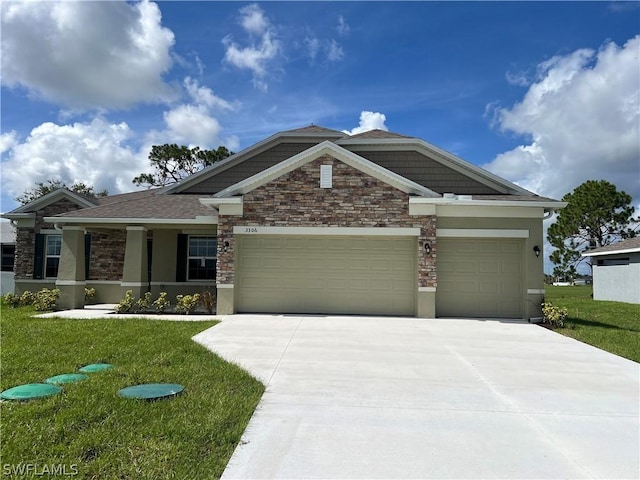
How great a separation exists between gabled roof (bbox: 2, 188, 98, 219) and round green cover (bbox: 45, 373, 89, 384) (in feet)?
39.4

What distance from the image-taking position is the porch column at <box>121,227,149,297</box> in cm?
1336

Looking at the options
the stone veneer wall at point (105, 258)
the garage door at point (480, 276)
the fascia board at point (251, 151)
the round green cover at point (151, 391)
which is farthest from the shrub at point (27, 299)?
the garage door at point (480, 276)

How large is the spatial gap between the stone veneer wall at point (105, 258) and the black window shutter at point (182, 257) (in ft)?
7.25

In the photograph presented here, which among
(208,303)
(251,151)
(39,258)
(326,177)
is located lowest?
(208,303)

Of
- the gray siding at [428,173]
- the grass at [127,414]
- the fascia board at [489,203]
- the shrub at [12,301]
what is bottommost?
the grass at [127,414]

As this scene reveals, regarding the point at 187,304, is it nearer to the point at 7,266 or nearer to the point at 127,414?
the point at 127,414

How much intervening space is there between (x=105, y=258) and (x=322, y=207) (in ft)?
27.8

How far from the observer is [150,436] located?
3834mm

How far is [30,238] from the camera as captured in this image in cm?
1584

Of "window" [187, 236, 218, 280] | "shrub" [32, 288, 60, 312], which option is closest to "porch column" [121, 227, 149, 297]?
"window" [187, 236, 218, 280]

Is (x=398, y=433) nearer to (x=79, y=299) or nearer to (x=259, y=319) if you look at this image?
(x=259, y=319)

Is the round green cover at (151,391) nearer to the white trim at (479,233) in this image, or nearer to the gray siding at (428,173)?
the white trim at (479,233)

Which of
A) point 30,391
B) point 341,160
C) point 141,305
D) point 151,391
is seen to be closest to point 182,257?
point 141,305

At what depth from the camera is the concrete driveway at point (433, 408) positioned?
3.61 meters
